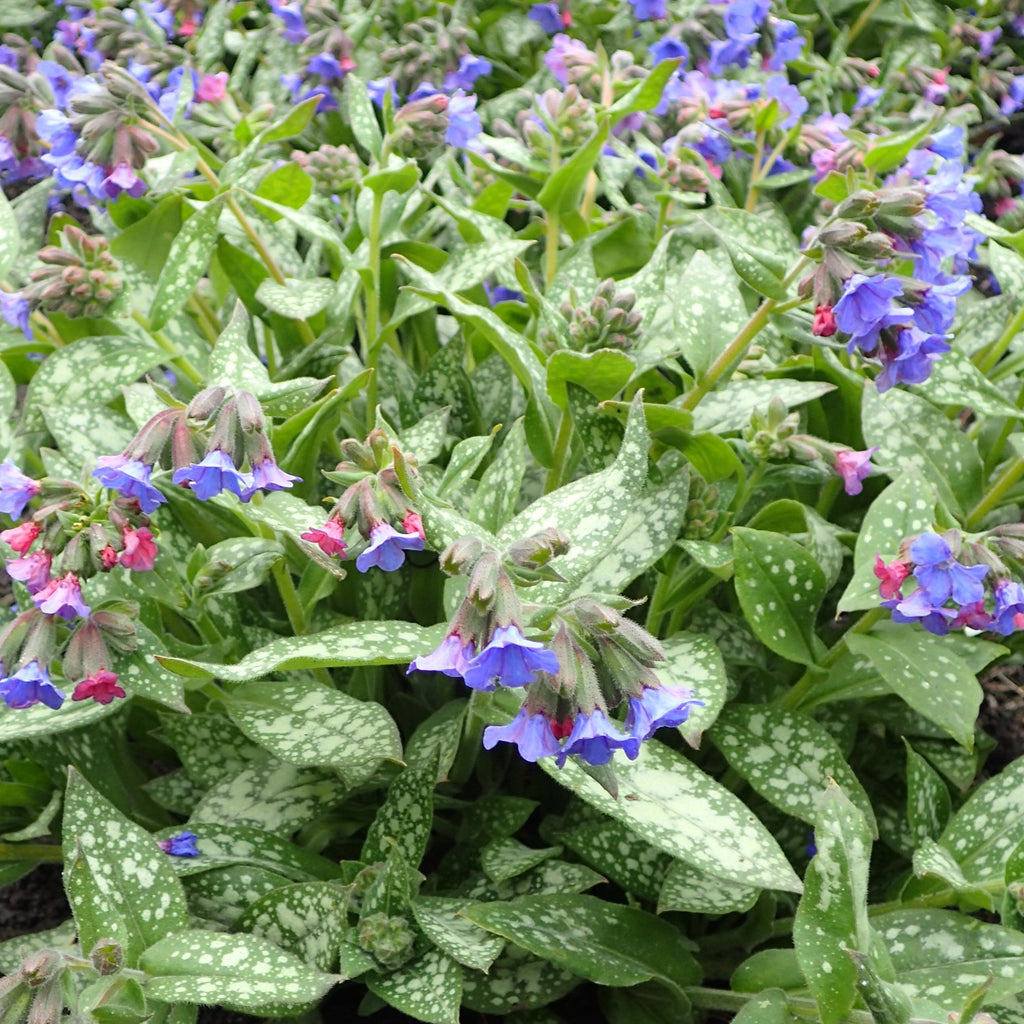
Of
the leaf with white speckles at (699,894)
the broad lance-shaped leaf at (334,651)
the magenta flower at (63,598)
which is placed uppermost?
the broad lance-shaped leaf at (334,651)

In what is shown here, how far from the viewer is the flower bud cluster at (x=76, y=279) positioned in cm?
185

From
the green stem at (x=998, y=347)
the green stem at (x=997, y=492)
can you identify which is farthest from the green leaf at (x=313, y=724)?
the green stem at (x=998, y=347)

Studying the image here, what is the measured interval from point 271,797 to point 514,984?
47 centimetres

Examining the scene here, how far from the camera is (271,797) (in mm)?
1796

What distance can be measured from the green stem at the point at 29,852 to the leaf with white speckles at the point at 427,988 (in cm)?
62

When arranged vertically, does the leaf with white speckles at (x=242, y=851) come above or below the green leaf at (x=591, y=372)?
below

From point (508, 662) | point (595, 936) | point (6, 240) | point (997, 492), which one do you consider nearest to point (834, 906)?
point (595, 936)

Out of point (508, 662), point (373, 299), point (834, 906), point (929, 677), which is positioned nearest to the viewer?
point (508, 662)

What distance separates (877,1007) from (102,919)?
3.14 ft

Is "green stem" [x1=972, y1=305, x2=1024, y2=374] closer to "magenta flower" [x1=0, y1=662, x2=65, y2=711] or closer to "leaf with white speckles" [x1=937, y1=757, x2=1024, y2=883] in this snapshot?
"leaf with white speckles" [x1=937, y1=757, x2=1024, y2=883]

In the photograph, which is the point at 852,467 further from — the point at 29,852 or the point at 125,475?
the point at 29,852

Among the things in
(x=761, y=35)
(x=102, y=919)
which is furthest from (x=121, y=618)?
(x=761, y=35)

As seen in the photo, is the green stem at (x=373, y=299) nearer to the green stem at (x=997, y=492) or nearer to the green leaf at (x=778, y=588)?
the green leaf at (x=778, y=588)

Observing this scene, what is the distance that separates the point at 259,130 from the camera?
2381mm
